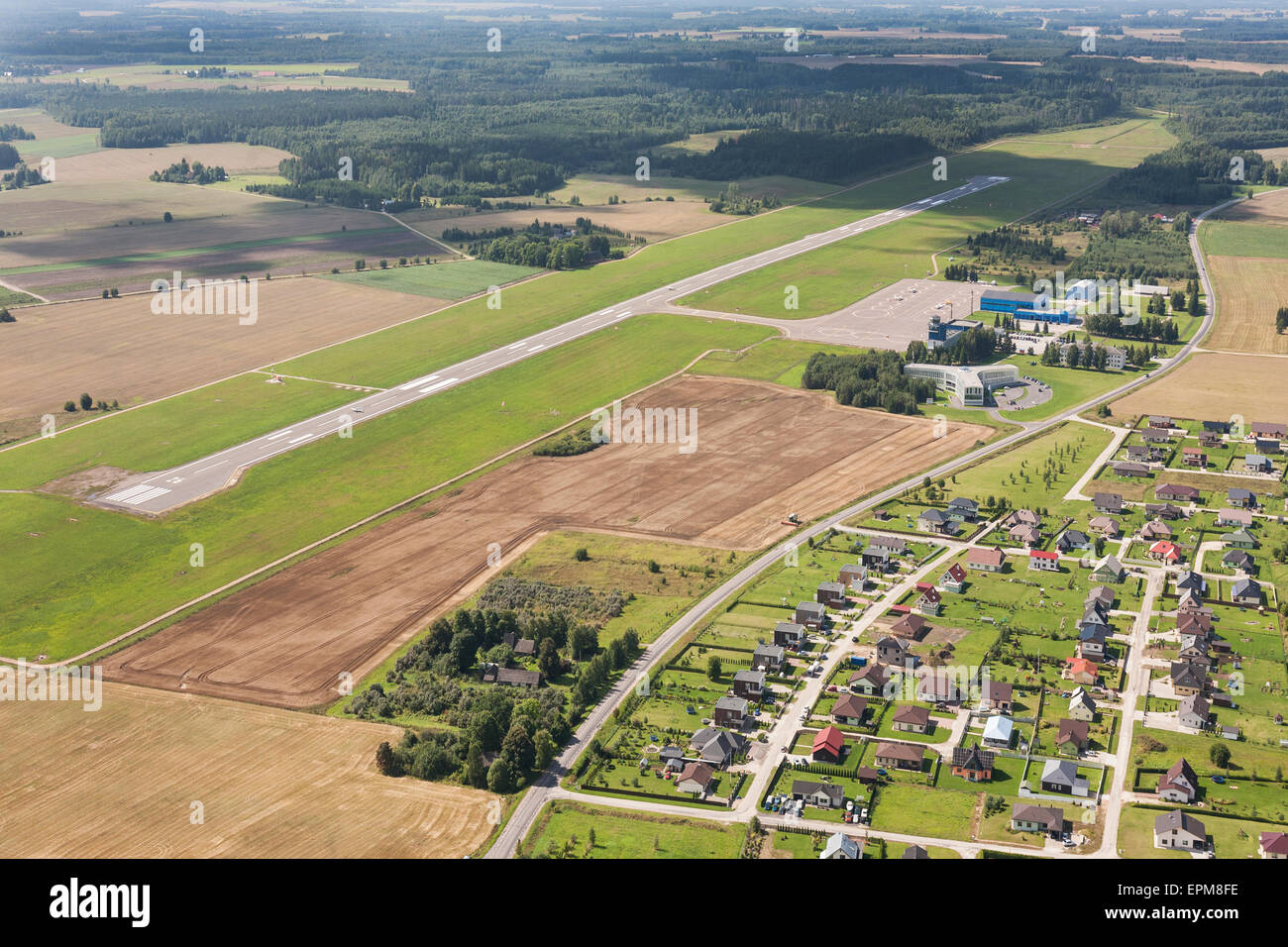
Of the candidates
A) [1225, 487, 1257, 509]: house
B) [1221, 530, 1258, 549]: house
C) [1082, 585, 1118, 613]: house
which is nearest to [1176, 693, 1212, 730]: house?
[1082, 585, 1118, 613]: house

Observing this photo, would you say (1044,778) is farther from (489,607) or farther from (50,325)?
(50,325)

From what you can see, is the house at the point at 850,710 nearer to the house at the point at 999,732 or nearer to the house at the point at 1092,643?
the house at the point at 999,732

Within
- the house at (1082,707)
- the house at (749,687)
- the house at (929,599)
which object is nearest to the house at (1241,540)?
the house at (929,599)

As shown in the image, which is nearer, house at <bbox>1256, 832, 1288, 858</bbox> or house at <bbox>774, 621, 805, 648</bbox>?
house at <bbox>1256, 832, 1288, 858</bbox>

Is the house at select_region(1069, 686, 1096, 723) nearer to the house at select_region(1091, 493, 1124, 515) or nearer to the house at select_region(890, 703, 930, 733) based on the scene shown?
the house at select_region(890, 703, 930, 733)

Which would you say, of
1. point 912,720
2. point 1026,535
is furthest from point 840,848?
point 1026,535
